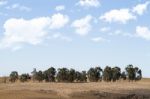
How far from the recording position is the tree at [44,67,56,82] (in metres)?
135

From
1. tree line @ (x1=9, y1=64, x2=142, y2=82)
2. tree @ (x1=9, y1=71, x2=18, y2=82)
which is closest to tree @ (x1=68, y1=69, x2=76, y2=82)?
tree line @ (x1=9, y1=64, x2=142, y2=82)

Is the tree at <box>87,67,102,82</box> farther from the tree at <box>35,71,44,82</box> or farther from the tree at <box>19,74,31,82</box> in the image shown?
the tree at <box>19,74,31,82</box>

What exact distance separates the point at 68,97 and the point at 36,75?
3647 inches

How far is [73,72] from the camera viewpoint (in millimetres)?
132000

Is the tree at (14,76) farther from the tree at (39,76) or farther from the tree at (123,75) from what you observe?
the tree at (123,75)

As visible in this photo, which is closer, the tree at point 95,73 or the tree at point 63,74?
the tree at point 63,74

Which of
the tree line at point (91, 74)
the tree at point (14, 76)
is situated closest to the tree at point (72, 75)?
the tree line at point (91, 74)

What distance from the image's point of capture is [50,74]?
5335 inches

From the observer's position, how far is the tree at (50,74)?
135 m

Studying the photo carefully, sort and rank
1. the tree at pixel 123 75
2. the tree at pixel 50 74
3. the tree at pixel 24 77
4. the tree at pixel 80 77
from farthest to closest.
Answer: the tree at pixel 24 77
the tree at pixel 123 75
the tree at pixel 50 74
the tree at pixel 80 77

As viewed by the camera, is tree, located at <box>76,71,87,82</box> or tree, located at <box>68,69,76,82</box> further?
tree, located at <box>76,71,87,82</box>

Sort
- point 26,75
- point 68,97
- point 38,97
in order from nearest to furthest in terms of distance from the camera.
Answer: point 38,97 < point 68,97 < point 26,75

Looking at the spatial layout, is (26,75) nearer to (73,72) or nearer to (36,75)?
(36,75)

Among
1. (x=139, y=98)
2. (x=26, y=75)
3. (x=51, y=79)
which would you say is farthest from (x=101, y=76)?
(x=139, y=98)
